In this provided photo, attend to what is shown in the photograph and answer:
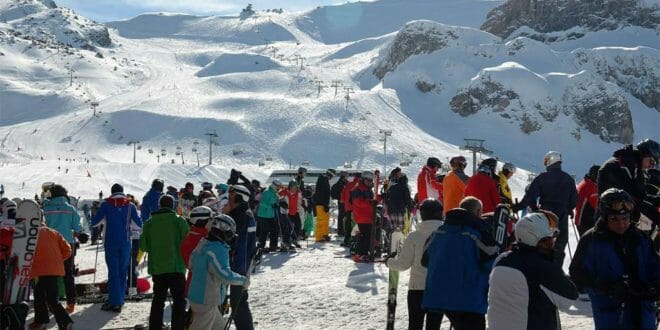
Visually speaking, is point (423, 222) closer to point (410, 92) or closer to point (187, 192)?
point (187, 192)

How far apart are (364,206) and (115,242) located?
5.19m

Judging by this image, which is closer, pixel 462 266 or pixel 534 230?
pixel 534 230

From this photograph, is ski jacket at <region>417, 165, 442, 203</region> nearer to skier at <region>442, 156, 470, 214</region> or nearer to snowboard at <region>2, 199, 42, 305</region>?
skier at <region>442, 156, 470, 214</region>

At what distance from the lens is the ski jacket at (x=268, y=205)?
1538cm

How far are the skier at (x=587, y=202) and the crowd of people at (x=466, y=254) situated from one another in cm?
3

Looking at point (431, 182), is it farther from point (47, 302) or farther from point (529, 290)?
point (529, 290)

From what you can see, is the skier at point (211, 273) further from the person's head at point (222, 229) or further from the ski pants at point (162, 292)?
the ski pants at point (162, 292)

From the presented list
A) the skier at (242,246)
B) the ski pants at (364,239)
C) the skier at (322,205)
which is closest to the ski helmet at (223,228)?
the skier at (242,246)

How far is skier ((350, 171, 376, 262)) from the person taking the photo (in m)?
13.6

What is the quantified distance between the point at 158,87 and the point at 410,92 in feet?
131

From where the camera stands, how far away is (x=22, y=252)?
749 cm

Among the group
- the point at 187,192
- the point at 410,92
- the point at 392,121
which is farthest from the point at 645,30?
the point at 187,192

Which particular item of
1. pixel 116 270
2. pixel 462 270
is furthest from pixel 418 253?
pixel 116 270

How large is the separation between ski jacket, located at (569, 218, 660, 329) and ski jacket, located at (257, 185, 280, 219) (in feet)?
35.9
